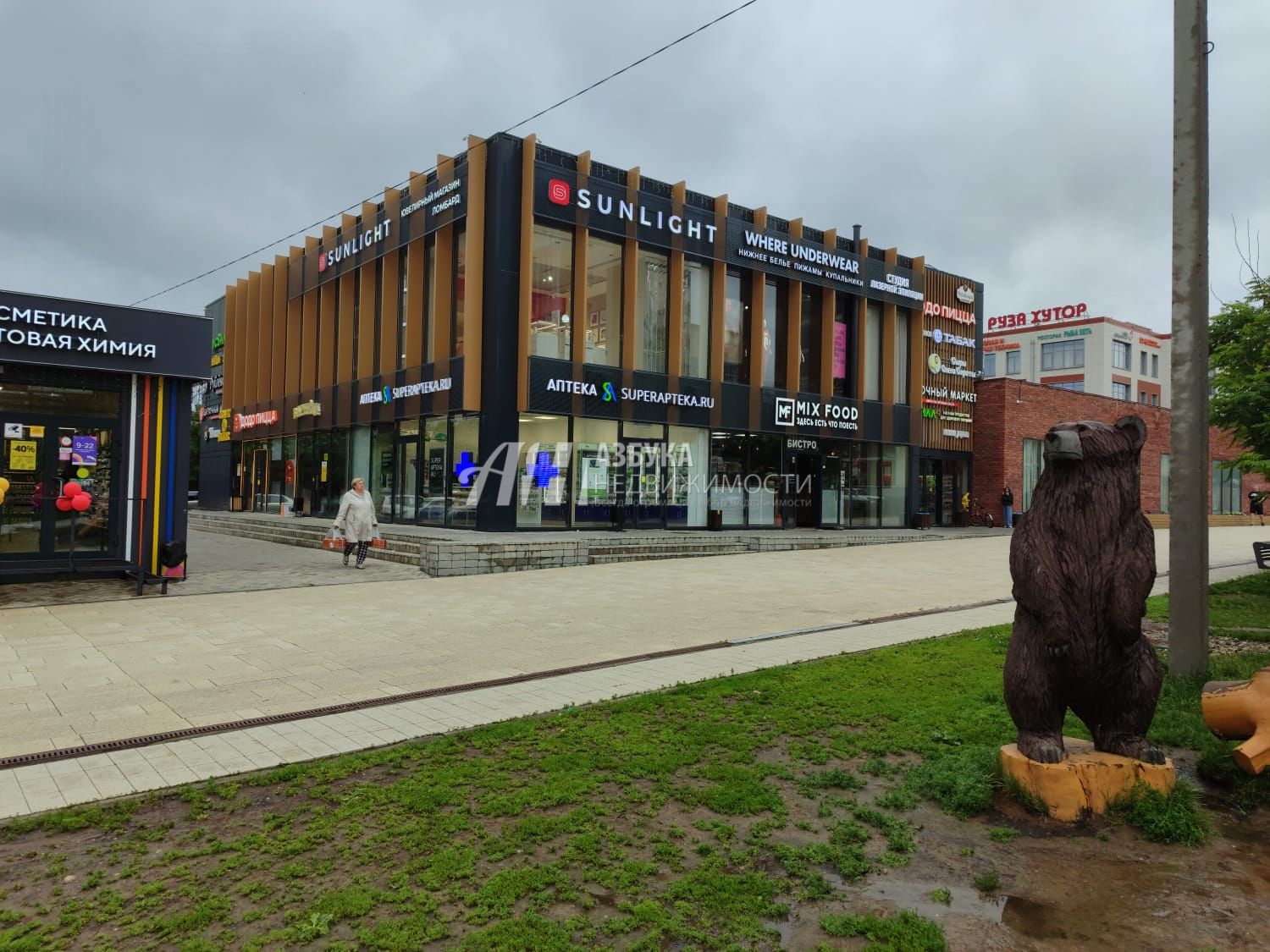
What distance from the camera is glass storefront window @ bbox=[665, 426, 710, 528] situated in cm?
2270

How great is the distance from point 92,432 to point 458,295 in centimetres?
1002

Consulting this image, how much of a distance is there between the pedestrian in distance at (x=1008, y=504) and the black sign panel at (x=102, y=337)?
89.8ft

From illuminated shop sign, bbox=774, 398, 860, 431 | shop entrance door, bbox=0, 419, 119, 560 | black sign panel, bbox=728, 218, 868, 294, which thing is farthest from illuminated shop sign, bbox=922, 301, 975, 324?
shop entrance door, bbox=0, 419, 119, 560

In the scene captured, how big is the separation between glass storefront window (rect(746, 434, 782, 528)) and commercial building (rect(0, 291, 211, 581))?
15775 mm

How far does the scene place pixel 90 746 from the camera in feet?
16.7

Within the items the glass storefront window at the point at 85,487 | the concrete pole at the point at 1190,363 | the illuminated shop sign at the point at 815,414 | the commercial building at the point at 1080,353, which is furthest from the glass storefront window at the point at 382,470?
the commercial building at the point at 1080,353

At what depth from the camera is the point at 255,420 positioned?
30922mm

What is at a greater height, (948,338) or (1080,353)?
(1080,353)

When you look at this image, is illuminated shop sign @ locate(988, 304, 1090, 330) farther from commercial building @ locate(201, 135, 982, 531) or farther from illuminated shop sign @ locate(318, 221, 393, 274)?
illuminated shop sign @ locate(318, 221, 393, 274)

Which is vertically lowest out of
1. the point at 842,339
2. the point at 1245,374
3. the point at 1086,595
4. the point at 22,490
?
the point at 1086,595

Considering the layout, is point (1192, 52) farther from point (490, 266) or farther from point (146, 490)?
point (490, 266)

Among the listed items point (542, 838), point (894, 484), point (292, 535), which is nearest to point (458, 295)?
point (292, 535)

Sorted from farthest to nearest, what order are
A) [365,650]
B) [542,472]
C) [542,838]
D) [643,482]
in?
1. [643,482]
2. [542,472]
3. [365,650]
4. [542,838]

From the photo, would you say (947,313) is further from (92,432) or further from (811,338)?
(92,432)
